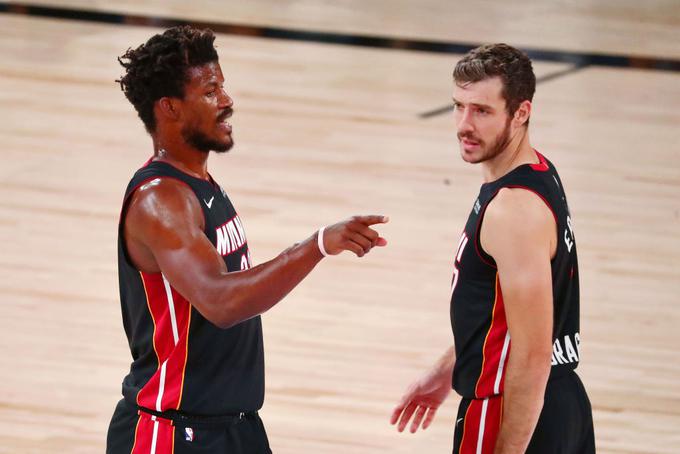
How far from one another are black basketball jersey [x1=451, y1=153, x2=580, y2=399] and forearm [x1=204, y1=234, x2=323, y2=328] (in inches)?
14.4

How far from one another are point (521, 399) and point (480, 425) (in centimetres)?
22

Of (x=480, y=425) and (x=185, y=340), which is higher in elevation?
(x=185, y=340)

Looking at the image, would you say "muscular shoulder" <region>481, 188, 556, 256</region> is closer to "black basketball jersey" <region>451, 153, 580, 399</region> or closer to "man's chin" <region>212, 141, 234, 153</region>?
"black basketball jersey" <region>451, 153, 580, 399</region>

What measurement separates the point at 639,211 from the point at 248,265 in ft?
14.2

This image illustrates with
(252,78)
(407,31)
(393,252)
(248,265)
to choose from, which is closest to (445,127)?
(252,78)

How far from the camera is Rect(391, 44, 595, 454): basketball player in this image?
2.65 m

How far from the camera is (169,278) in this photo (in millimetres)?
2746

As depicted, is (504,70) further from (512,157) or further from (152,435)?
(152,435)

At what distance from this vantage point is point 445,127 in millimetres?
8570

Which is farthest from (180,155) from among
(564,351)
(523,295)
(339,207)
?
(339,207)

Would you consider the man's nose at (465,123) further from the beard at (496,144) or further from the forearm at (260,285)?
the forearm at (260,285)

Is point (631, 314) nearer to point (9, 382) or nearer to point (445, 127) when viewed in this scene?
point (9, 382)

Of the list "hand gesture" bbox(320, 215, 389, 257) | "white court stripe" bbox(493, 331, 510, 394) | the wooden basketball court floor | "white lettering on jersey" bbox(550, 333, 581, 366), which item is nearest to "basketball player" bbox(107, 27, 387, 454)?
"hand gesture" bbox(320, 215, 389, 257)

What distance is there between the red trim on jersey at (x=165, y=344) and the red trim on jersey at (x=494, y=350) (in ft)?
2.20
